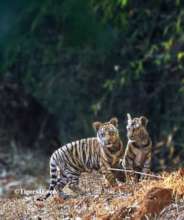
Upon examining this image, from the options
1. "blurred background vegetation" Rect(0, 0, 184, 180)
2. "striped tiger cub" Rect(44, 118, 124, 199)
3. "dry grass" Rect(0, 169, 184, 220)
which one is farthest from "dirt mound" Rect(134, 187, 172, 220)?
"blurred background vegetation" Rect(0, 0, 184, 180)

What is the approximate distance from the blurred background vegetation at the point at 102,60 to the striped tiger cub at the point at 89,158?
7.50m

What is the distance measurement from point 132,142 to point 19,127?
12212 millimetres

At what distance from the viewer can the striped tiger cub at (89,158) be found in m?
11.5

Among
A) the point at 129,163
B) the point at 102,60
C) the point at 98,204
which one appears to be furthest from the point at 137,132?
the point at 102,60

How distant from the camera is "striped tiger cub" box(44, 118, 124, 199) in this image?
11461 millimetres

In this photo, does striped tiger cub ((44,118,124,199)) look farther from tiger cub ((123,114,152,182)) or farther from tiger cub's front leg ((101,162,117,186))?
tiger cub ((123,114,152,182))

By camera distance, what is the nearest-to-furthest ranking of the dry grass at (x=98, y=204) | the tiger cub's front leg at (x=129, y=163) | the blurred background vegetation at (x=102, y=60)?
the dry grass at (x=98, y=204) < the tiger cub's front leg at (x=129, y=163) < the blurred background vegetation at (x=102, y=60)

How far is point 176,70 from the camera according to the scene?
19922 millimetres

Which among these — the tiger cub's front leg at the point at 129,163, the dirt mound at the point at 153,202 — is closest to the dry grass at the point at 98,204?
the dirt mound at the point at 153,202

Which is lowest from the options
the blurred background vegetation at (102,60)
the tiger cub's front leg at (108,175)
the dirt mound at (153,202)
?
Answer: the dirt mound at (153,202)

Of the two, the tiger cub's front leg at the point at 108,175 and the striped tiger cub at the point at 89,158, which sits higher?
the striped tiger cub at the point at 89,158

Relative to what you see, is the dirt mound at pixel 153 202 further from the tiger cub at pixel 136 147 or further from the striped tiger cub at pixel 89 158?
the striped tiger cub at pixel 89 158

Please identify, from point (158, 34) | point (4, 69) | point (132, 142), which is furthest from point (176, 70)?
point (132, 142)

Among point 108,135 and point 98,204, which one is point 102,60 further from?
point 98,204
